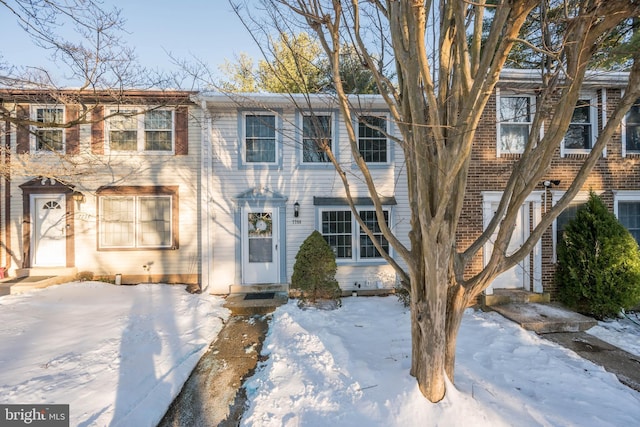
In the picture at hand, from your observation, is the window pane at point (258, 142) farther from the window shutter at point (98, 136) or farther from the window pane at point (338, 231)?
the window shutter at point (98, 136)

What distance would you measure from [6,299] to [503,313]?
1028 centimetres

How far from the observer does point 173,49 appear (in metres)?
6.29

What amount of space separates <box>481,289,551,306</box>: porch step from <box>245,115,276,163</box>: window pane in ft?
19.5

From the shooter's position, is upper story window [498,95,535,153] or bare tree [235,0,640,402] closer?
bare tree [235,0,640,402]

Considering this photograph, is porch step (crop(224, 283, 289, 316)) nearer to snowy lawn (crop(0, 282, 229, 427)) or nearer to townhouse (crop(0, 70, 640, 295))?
townhouse (crop(0, 70, 640, 295))

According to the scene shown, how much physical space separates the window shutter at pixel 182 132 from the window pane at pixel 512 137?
792cm

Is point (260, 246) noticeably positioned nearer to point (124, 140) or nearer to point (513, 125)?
point (124, 140)

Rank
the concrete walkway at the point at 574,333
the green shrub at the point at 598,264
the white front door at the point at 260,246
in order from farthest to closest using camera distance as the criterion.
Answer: the white front door at the point at 260,246
the green shrub at the point at 598,264
the concrete walkway at the point at 574,333

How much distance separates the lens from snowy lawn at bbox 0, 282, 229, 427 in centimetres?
305

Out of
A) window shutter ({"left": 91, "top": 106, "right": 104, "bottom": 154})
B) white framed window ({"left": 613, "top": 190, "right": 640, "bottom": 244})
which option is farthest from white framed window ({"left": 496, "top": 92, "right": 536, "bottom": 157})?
window shutter ({"left": 91, "top": 106, "right": 104, "bottom": 154})

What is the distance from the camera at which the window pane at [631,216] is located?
6867mm

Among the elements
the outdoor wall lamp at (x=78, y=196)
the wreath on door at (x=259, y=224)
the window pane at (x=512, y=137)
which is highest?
the window pane at (x=512, y=137)

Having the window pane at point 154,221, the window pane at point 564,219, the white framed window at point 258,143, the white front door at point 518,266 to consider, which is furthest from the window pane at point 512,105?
the window pane at point 154,221

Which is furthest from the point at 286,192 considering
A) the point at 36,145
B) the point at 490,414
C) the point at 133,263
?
the point at 36,145
